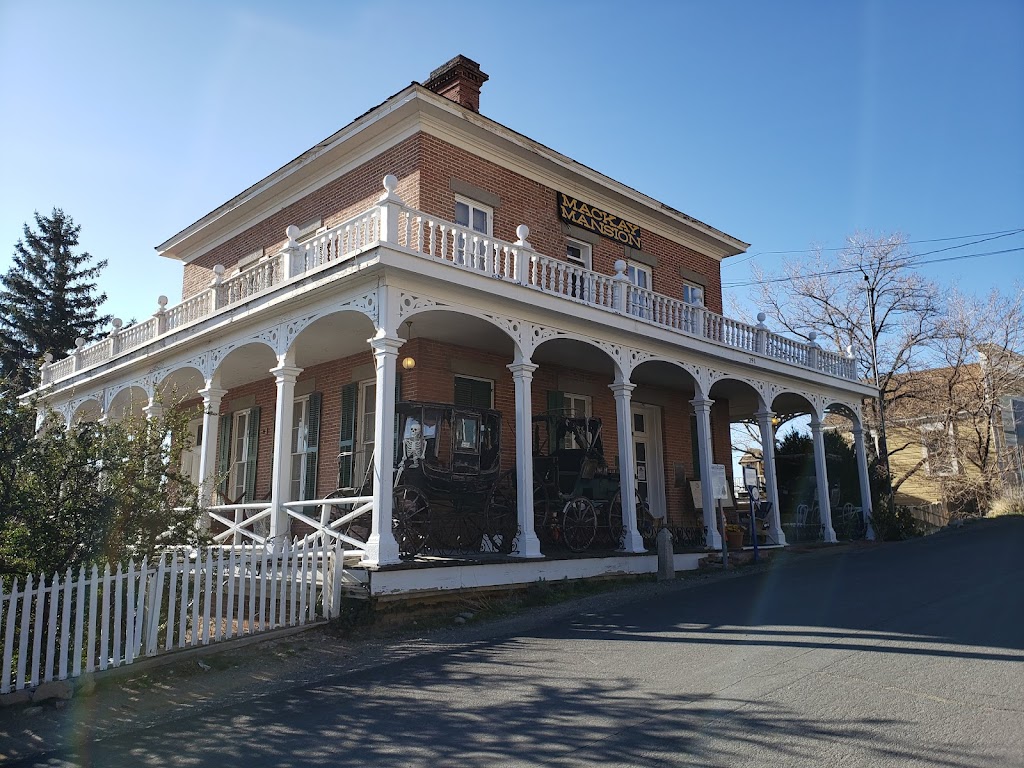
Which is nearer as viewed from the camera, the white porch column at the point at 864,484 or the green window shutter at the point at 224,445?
the green window shutter at the point at 224,445

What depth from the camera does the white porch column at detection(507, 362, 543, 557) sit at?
35.9 feet

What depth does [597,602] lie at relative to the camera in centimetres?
1033

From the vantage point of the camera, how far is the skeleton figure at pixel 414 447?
1091 centimetres

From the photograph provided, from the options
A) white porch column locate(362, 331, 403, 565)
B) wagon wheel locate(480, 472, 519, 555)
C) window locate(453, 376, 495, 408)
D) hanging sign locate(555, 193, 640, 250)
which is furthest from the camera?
hanging sign locate(555, 193, 640, 250)

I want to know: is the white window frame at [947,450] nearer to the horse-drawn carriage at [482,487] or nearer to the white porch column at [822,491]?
the white porch column at [822,491]

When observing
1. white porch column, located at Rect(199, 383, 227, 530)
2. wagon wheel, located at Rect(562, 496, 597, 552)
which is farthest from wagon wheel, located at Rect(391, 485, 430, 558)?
white porch column, located at Rect(199, 383, 227, 530)

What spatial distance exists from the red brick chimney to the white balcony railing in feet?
11.7

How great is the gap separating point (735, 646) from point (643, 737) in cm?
283

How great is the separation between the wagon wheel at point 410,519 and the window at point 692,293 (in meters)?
10.7

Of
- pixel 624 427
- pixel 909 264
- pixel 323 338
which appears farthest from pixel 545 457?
pixel 909 264

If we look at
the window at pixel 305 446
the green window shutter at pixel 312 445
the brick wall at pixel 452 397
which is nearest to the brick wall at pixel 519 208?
the brick wall at pixel 452 397

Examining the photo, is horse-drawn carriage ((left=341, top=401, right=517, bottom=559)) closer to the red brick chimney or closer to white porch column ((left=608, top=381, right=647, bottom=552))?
white porch column ((left=608, top=381, right=647, bottom=552))

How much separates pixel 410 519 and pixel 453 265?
3.53 metres

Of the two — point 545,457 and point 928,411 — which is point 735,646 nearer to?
point 545,457
